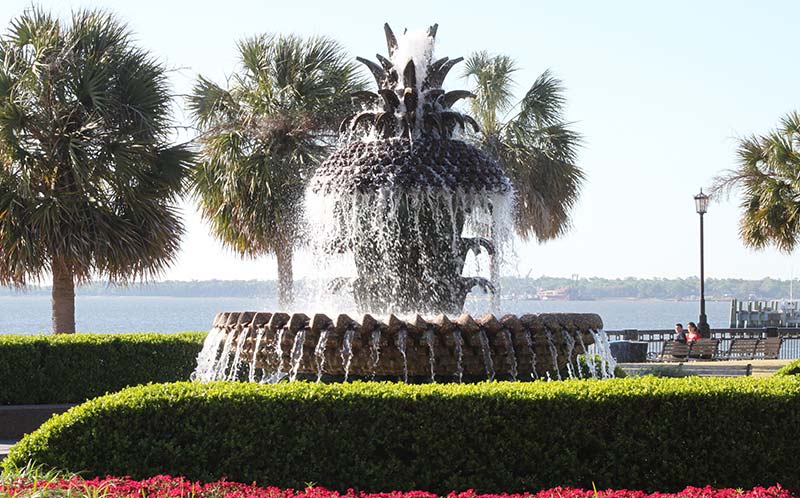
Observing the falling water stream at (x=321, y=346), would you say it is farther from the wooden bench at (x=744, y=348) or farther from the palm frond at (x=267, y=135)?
the wooden bench at (x=744, y=348)

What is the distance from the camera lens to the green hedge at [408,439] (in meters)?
6.10

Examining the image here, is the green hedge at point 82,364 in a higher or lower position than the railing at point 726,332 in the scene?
higher

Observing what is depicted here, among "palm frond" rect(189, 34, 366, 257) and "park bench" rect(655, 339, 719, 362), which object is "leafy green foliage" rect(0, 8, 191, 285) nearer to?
"palm frond" rect(189, 34, 366, 257)

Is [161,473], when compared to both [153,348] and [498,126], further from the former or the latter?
[498,126]

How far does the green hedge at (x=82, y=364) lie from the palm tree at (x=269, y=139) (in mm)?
7159

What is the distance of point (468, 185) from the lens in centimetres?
841

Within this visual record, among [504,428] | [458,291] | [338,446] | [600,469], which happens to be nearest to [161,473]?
[338,446]

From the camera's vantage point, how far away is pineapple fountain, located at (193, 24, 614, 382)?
24.2ft

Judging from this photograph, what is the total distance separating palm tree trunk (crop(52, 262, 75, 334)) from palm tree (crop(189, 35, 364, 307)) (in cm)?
426

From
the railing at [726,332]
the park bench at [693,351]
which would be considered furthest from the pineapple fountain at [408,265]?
the railing at [726,332]

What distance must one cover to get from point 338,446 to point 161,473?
109 centimetres

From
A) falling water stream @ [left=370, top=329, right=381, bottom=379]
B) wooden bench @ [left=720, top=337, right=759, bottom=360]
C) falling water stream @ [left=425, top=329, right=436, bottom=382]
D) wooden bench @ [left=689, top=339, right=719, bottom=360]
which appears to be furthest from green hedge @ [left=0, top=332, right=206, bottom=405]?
wooden bench @ [left=720, top=337, right=759, bottom=360]

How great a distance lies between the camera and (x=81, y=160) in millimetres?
15734

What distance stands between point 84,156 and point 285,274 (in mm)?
6158
